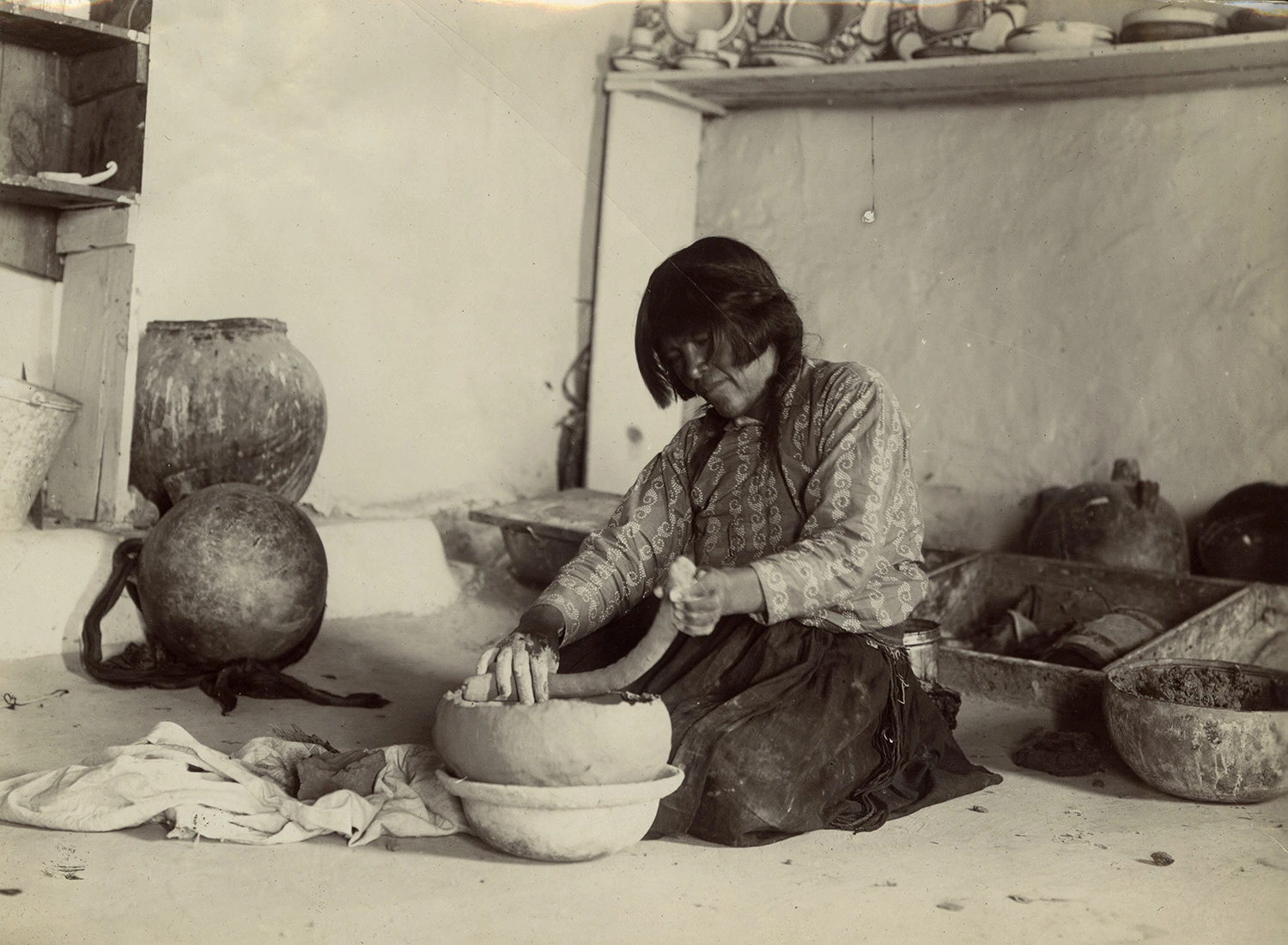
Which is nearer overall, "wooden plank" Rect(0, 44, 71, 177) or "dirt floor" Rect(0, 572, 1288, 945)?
"dirt floor" Rect(0, 572, 1288, 945)

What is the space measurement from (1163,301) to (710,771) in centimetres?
353

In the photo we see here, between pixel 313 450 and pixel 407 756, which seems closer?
pixel 407 756

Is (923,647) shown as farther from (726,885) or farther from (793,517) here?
Result: (726,885)

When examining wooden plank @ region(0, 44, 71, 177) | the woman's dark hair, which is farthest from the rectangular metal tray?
wooden plank @ region(0, 44, 71, 177)

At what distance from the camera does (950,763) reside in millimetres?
2980

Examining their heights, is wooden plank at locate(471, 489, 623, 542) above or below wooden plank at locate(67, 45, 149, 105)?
below

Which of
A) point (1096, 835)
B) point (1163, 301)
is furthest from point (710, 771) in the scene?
point (1163, 301)

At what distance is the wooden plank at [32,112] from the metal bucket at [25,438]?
83 centimetres

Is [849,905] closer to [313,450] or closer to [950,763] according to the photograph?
Answer: [950,763]

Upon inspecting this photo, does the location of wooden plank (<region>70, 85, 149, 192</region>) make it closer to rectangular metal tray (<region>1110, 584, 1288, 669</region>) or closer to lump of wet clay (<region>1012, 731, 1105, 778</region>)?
lump of wet clay (<region>1012, 731, 1105, 778</region>)

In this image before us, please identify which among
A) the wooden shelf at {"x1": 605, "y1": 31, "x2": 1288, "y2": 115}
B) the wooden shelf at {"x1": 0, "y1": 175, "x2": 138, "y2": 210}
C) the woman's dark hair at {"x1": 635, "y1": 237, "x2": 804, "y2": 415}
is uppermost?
the wooden shelf at {"x1": 605, "y1": 31, "x2": 1288, "y2": 115}

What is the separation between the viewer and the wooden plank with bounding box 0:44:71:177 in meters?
4.31

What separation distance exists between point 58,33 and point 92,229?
2.07ft

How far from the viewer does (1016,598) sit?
15.6ft
